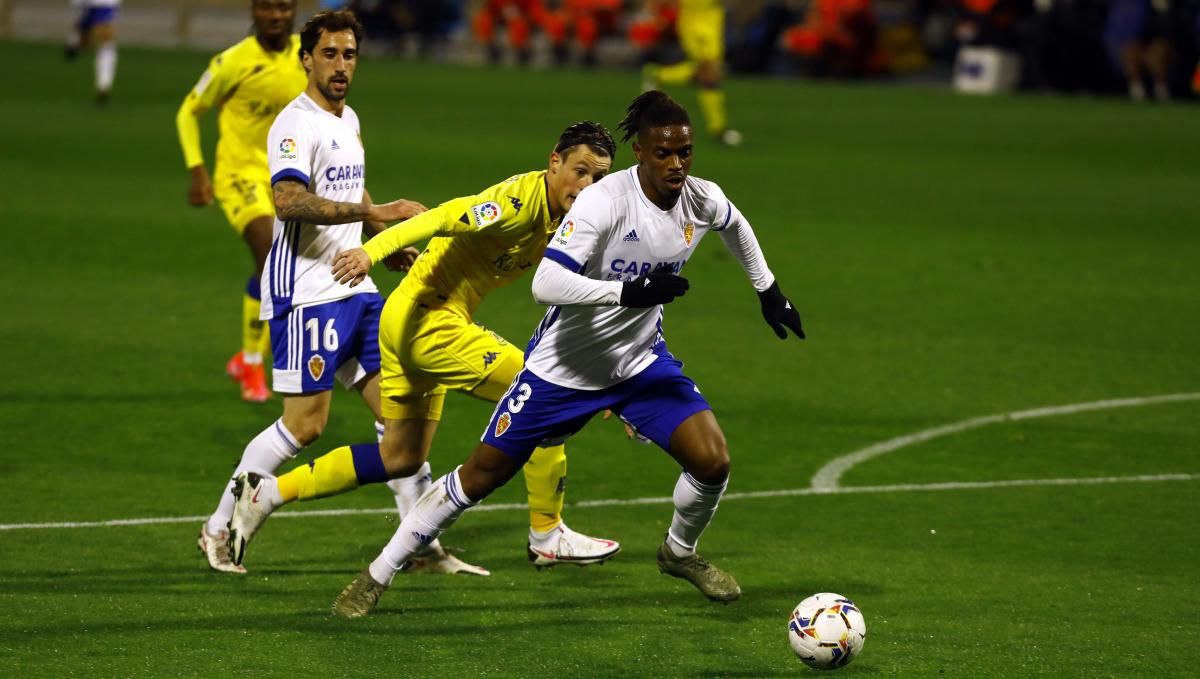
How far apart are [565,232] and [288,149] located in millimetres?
1713

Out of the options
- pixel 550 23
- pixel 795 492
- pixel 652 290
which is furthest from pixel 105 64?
pixel 652 290

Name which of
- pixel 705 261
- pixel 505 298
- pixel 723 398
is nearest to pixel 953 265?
pixel 705 261

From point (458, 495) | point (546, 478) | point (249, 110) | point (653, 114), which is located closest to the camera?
point (653, 114)

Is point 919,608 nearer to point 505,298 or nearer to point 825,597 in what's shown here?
point 825,597

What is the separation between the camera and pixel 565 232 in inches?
256

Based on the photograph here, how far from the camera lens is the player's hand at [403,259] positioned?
7.85 metres

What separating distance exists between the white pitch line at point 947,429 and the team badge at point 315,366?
2.83 m

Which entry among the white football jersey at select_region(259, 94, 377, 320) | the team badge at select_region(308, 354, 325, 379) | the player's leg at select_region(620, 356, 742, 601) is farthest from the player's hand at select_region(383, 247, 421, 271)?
the player's leg at select_region(620, 356, 742, 601)

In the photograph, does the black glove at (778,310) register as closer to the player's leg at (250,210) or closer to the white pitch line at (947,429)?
the white pitch line at (947,429)

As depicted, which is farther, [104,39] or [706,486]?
[104,39]

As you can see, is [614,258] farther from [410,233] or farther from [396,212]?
[396,212]

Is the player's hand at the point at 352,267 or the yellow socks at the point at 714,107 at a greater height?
the player's hand at the point at 352,267

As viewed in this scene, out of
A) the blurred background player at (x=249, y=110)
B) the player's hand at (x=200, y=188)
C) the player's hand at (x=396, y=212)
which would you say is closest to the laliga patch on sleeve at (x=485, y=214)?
the player's hand at (x=396, y=212)

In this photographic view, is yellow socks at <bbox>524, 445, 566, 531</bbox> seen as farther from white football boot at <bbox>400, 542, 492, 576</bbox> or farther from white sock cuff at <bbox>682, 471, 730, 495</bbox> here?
white sock cuff at <bbox>682, 471, 730, 495</bbox>
